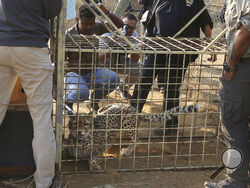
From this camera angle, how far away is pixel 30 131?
12.4ft

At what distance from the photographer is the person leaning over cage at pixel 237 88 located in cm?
319

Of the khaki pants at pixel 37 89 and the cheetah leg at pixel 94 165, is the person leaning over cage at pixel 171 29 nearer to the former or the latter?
the cheetah leg at pixel 94 165

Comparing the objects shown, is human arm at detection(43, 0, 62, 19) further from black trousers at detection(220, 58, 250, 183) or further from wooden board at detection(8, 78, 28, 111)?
black trousers at detection(220, 58, 250, 183)

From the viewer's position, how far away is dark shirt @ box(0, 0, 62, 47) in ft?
10.0

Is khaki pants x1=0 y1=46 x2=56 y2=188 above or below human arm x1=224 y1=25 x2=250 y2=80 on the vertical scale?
below

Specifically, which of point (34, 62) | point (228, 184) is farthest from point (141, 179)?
point (34, 62)

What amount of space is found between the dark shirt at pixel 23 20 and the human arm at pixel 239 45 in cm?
148

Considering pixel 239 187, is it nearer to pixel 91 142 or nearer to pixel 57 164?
pixel 91 142

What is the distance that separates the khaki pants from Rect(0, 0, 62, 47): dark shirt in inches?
3.1

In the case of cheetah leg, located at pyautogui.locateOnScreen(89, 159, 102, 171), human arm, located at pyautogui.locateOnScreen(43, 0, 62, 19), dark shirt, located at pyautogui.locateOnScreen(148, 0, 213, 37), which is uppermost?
dark shirt, located at pyautogui.locateOnScreen(148, 0, 213, 37)

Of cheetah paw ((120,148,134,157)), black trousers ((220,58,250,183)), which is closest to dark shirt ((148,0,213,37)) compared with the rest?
cheetah paw ((120,148,134,157))

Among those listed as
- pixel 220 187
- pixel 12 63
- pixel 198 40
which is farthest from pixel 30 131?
pixel 198 40

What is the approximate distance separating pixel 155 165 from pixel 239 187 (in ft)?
3.49

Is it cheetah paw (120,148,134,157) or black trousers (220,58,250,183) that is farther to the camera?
cheetah paw (120,148,134,157)
